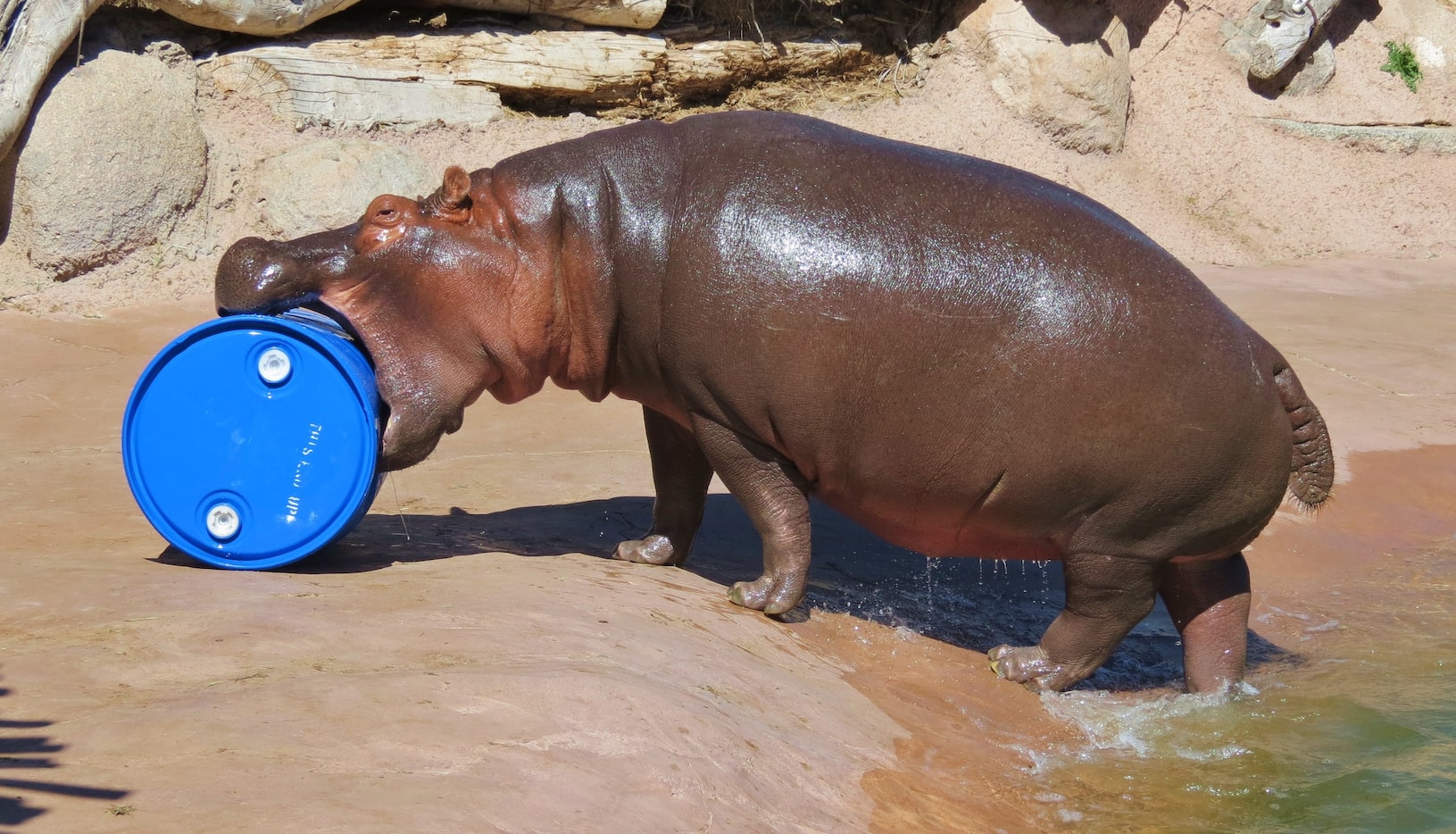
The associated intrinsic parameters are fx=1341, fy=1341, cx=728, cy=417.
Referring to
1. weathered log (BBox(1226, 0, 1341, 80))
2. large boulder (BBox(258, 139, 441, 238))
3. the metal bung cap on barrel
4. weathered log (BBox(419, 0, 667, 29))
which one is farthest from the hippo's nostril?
weathered log (BBox(1226, 0, 1341, 80))

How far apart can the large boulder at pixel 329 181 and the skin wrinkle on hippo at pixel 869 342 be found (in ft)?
16.2

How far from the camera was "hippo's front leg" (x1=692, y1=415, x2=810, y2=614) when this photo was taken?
4.64 m

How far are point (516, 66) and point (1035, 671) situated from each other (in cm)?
793

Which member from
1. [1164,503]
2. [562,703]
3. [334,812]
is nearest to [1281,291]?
[1164,503]

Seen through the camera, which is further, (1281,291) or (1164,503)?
(1281,291)

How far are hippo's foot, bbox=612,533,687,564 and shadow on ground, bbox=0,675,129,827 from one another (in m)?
2.64

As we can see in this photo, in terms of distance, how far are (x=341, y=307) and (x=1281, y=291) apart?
8180mm

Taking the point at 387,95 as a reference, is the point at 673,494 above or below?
below

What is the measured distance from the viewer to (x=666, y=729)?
11.0 ft

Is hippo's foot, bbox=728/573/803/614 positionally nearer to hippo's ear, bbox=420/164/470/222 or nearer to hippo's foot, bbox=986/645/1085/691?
hippo's foot, bbox=986/645/1085/691

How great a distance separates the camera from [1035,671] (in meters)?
4.81

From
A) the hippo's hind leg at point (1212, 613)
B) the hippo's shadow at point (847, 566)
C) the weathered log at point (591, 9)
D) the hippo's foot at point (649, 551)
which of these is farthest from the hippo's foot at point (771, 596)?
the weathered log at point (591, 9)

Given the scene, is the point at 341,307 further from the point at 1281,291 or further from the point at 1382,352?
the point at 1281,291

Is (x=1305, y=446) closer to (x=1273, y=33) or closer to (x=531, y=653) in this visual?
(x=531, y=653)
